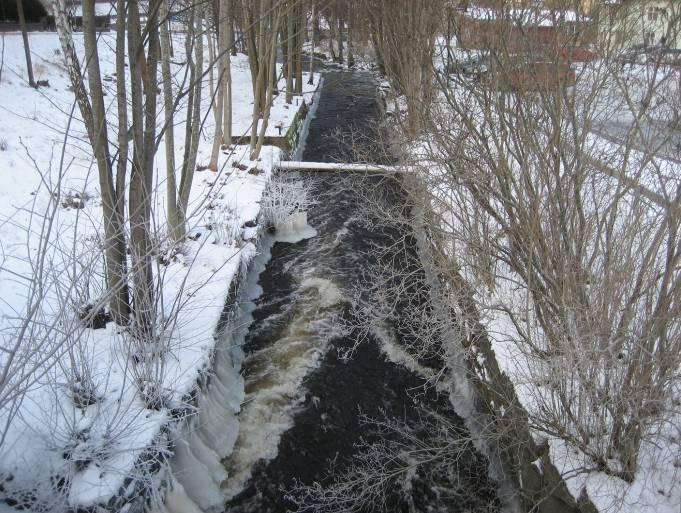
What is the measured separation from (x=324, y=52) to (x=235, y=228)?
29111 millimetres

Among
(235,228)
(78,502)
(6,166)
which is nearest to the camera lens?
(78,502)

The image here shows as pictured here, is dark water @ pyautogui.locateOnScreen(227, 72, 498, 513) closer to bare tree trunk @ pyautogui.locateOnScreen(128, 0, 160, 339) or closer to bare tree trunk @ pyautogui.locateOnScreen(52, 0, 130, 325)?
bare tree trunk @ pyautogui.locateOnScreen(128, 0, 160, 339)

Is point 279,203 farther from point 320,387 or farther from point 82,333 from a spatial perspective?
point 82,333

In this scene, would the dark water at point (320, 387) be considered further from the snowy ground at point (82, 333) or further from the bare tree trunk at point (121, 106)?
the bare tree trunk at point (121, 106)

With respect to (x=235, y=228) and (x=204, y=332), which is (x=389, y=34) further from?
(x=204, y=332)

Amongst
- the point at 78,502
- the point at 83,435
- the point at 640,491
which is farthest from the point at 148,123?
the point at 640,491

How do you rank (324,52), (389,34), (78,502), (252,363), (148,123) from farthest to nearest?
(324,52) < (389,34) < (252,363) < (148,123) < (78,502)

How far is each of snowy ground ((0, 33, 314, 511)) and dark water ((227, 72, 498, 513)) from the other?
72 centimetres

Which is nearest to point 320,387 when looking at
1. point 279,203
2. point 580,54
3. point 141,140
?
point 141,140

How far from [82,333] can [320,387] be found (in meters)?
2.69

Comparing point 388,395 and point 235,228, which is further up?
point 235,228

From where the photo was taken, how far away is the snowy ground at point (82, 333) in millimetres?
3613

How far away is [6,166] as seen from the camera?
31.1 ft

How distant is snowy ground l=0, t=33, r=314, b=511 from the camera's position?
11.9 feet
